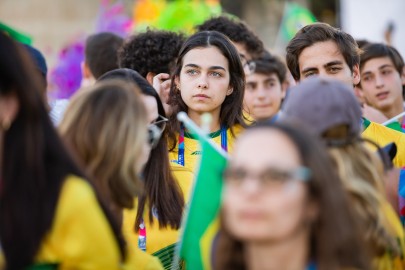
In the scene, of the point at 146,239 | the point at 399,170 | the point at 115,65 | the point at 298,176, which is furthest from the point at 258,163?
the point at 115,65

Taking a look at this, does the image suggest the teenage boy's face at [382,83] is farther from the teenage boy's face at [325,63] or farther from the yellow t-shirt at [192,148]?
the yellow t-shirt at [192,148]

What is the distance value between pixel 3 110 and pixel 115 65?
4806mm

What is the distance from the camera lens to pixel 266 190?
323 cm

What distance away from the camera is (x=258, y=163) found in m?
3.26

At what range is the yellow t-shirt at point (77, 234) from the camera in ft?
11.4

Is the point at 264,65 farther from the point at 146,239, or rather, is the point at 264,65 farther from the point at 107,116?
the point at 107,116

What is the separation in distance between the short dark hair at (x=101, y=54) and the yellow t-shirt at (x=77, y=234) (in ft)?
15.4

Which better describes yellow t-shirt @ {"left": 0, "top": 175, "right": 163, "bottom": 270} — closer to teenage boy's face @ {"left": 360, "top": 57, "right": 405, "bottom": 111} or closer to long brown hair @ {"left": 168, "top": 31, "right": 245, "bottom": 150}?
long brown hair @ {"left": 168, "top": 31, "right": 245, "bottom": 150}

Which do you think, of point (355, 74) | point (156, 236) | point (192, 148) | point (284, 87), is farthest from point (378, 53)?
point (156, 236)

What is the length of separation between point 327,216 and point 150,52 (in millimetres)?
4241

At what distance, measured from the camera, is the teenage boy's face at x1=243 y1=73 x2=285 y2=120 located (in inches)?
349

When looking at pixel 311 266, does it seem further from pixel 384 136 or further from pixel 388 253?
pixel 384 136

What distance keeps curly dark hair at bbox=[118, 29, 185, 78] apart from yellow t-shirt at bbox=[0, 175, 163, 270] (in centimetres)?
379

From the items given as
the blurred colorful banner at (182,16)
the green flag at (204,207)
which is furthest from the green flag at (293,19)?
the green flag at (204,207)
